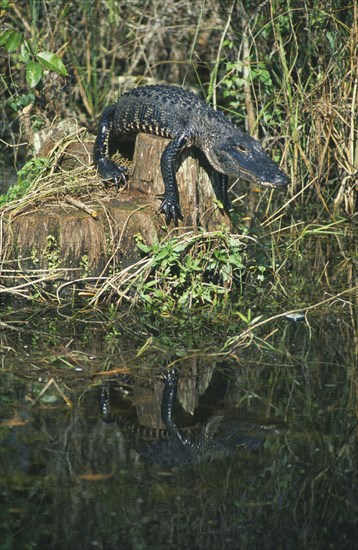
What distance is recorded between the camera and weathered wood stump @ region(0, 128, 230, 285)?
5891 millimetres

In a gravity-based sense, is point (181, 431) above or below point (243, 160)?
below

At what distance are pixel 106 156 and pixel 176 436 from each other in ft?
10.1

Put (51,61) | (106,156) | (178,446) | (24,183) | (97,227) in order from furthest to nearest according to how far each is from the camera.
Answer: (106,156), (24,183), (51,61), (97,227), (178,446)

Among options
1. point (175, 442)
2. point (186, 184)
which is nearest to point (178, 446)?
point (175, 442)

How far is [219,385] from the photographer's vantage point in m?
4.58

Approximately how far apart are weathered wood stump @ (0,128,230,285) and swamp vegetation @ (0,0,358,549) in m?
0.02

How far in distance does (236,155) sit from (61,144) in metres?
1.51

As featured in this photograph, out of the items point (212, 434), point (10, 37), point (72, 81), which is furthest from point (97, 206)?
point (72, 81)

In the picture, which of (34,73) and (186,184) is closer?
(186,184)

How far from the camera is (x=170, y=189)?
5.93 m

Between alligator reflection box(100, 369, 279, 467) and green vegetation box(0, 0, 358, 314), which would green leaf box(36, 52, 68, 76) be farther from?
alligator reflection box(100, 369, 279, 467)

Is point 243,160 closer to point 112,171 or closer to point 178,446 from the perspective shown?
point 112,171

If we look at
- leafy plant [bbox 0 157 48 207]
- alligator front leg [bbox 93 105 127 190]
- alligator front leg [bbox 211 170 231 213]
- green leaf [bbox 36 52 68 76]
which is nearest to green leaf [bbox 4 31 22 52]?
green leaf [bbox 36 52 68 76]

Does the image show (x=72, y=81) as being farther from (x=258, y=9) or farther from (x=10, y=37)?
(x=10, y=37)
